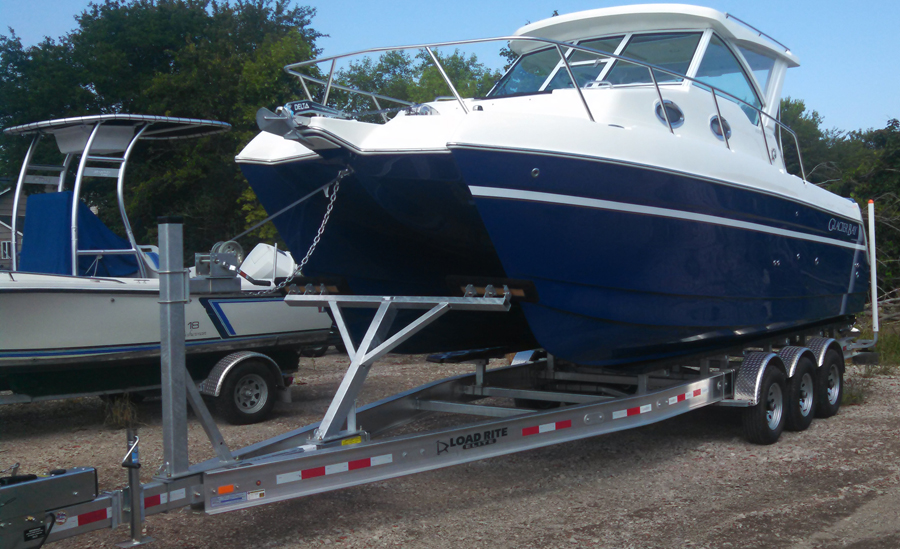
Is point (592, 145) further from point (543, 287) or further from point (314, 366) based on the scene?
point (314, 366)

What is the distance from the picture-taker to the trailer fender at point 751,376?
546 cm

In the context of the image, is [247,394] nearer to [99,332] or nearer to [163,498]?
[99,332]

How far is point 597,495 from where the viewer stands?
14.5 ft

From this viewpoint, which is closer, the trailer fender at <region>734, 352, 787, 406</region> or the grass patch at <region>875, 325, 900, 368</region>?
the trailer fender at <region>734, 352, 787, 406</region>

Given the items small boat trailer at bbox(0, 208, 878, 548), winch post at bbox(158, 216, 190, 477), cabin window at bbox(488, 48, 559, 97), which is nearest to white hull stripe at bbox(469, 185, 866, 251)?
small boat trailer at bbox(0, 208, 878, 548)

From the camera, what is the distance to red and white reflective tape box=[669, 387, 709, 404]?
5035 mm

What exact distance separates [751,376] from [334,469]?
3367 mm

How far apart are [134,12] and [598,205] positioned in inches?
986

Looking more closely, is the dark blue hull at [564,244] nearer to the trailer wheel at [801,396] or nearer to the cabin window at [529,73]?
the trailer wheel at [801,396]

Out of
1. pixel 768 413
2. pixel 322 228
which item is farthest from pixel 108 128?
pixel 768 413

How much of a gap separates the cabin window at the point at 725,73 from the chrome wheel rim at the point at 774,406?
2267 mm

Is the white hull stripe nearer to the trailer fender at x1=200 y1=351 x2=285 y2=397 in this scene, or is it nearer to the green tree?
the trailer fender at x1=200 y1=351 x2=285 y2=397

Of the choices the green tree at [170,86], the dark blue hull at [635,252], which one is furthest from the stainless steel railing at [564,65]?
the green tree at [170,86]

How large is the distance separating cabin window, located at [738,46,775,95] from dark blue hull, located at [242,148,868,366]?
1.57 m
